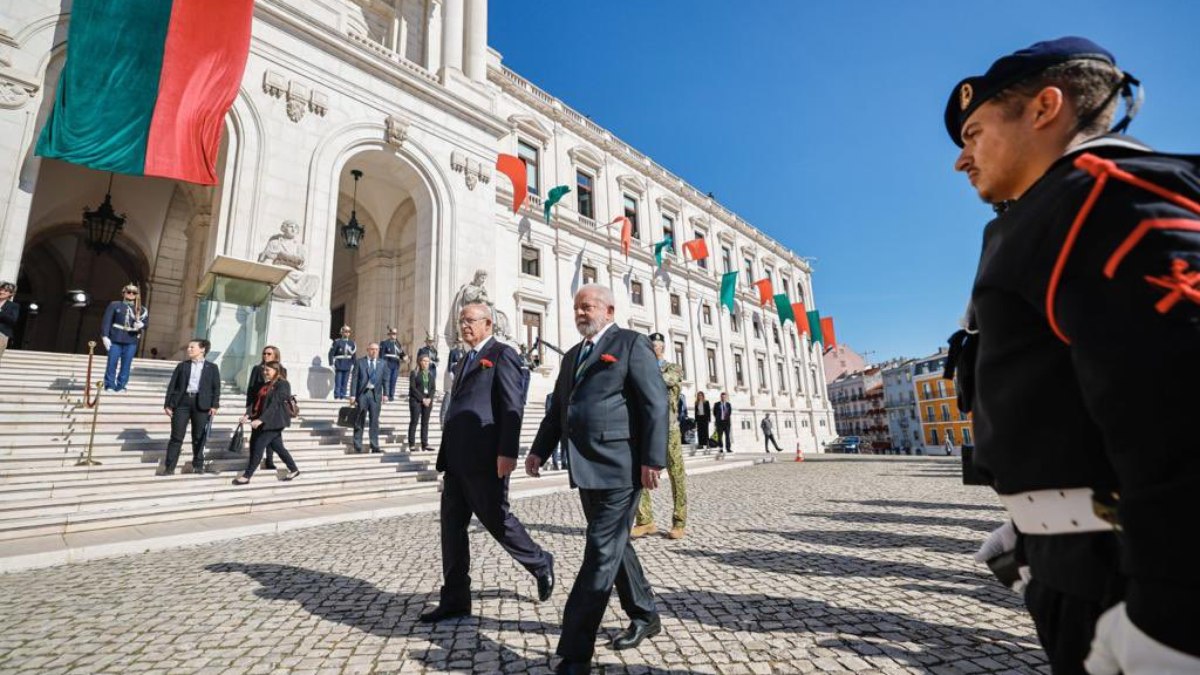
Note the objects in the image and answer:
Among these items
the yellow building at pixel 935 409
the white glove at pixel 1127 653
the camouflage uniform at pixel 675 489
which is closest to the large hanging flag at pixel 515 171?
the camouflage uniform at pixel 675 489

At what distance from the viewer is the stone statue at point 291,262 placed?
11102mm

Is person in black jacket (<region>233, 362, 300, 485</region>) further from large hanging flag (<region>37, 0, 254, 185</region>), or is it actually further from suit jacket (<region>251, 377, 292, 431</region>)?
large hanging flag (<region>37, 0, 254, 185</region>)

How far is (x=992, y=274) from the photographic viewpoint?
965 mm

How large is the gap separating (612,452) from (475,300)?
12.9m

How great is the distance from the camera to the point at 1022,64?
1094 mm

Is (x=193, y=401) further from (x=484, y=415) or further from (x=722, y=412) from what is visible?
(x=722, y=412)

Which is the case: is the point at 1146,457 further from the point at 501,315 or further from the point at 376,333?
the point at 376,333

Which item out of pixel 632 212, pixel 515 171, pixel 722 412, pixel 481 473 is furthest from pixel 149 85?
pixel 632 212

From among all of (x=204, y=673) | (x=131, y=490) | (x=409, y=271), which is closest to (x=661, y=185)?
(x=409, y=271)

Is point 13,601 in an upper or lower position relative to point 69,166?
lower

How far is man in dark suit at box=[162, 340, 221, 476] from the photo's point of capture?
624cm

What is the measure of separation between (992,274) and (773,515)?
5734mm

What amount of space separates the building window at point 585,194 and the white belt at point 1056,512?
79.3 feet

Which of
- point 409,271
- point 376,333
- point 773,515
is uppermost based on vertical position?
point 409,271
